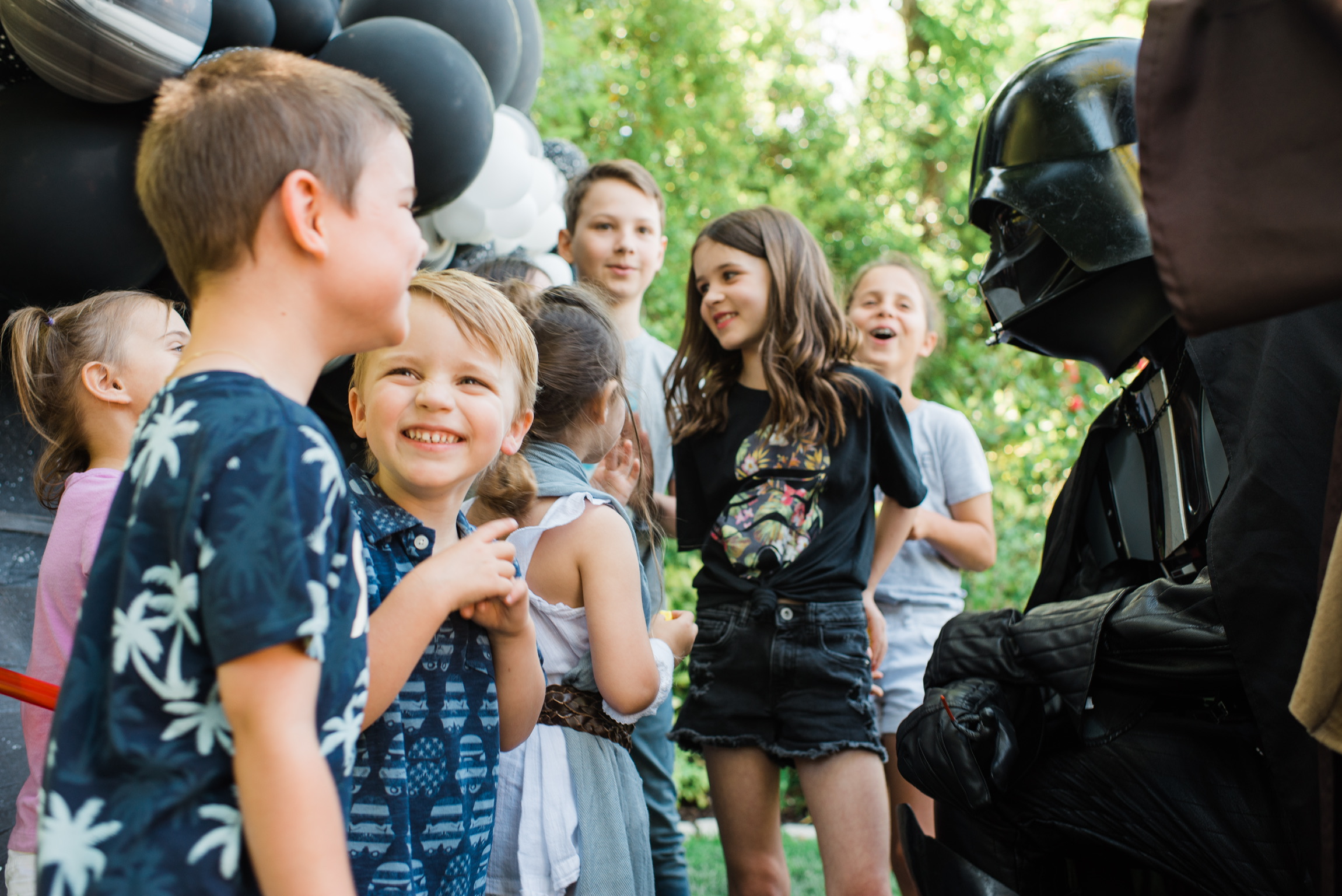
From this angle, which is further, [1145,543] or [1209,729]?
[1145,543]

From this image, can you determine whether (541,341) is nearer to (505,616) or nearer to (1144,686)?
(505,616)

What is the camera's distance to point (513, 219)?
3285mm

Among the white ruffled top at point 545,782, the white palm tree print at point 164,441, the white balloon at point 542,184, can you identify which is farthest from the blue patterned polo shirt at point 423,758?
the white balloon at point 542,184

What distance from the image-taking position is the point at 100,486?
1897 millimetres

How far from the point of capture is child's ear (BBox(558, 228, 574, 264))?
3.62 metres

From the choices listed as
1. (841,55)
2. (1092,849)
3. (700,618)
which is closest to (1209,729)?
(1092,849)

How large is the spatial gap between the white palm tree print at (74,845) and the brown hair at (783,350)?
1.90 meters

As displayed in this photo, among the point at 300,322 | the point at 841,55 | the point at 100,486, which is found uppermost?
the point at 841,55

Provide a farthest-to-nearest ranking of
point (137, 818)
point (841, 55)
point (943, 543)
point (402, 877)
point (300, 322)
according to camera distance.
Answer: point (841, 55) → point (943, 543) → point (402, 877) → point (300, 322) → point (137, 818)

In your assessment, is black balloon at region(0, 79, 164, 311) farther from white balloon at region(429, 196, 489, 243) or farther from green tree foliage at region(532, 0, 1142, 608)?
green tree foliage at region(532, 0, 1142, 608)

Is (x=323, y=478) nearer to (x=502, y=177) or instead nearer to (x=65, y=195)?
(x=65, y=195)

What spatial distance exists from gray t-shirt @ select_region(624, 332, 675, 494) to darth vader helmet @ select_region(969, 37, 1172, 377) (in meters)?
1.11

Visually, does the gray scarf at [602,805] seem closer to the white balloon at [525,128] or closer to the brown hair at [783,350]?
the brown hair at [783,350]

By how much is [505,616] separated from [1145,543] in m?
1.35
